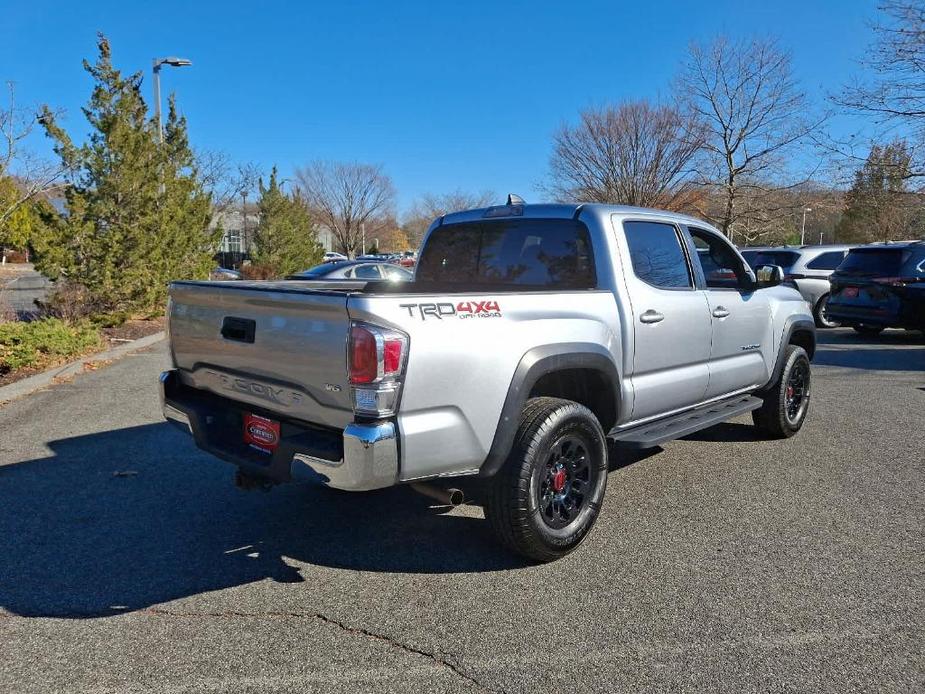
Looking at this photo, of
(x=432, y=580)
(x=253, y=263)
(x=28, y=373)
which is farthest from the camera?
Answer: (x=253, y=263)

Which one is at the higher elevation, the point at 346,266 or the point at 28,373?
the point at 346,266

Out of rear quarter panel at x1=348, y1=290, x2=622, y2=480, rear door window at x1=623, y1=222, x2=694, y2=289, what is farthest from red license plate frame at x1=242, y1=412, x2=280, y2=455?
rear door window at x1=623, y1=222, x2=694, y2=289

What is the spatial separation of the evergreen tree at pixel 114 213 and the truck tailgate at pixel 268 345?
10087 mm

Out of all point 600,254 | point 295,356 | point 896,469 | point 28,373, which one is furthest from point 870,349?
point 28,373

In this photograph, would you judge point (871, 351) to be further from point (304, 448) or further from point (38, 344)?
point (38, 344)

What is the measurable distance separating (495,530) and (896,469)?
3572 millimetres

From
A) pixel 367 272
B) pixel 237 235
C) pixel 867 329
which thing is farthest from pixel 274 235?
pixel 237 235

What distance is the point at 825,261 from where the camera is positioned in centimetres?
1451

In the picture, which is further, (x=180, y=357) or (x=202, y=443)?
(x=180, y=357)

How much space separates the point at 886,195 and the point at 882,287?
10.5 m

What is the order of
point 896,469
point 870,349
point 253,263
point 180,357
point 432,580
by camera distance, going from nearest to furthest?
1. point 432,580
2. point 180,357
3. point 896,469
4. point 870,349
5. point 253,263

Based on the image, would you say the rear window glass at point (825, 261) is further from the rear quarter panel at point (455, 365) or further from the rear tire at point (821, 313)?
the rear quarter panel at point (455, 365)

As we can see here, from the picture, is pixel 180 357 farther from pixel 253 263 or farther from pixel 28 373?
pixel 253 263

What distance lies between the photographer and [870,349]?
11406mm
